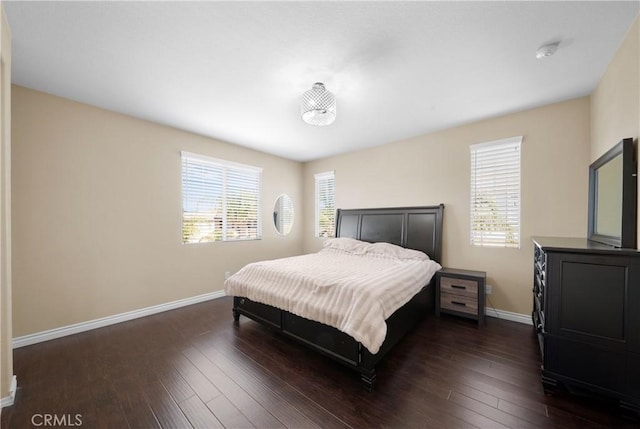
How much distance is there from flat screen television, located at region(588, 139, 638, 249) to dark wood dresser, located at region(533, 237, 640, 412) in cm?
27

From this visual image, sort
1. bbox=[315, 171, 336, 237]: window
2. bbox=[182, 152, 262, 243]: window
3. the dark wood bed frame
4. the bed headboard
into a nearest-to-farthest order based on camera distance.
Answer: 1. the dark wood bed frame
2. the bed headboard
3. bbox=[182, 152, 262, 243]: window
4. bbox=[315, 171, 336, 237]: window

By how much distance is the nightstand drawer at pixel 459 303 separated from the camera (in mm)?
2998

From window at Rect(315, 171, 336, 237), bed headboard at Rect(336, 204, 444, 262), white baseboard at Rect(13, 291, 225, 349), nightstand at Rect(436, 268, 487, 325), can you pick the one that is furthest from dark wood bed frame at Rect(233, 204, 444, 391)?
white baseboard at Rect(13, 291, 225, 349)

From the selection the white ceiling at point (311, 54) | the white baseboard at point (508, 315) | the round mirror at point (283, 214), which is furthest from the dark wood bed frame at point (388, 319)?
the white ceiling at point (311, 54)

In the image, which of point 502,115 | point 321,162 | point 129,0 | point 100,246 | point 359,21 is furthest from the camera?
point 321,162

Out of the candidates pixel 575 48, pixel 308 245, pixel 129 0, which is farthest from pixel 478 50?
pixel 308 245

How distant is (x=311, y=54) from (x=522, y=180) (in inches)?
117

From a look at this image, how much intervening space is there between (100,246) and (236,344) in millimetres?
2077

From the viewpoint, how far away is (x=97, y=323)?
2846 millimetres

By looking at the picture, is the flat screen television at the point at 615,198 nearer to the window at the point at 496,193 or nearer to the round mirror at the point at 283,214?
the window at the point at 496,193

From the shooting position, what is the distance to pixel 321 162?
5312 millimetres

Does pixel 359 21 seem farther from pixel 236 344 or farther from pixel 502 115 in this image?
pixel 236 344

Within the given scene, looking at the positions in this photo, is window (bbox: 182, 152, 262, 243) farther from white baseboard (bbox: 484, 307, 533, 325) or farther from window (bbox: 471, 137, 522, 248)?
white baseboard (bbox: 484, 307, 533, 325)

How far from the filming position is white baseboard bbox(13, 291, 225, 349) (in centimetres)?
246
